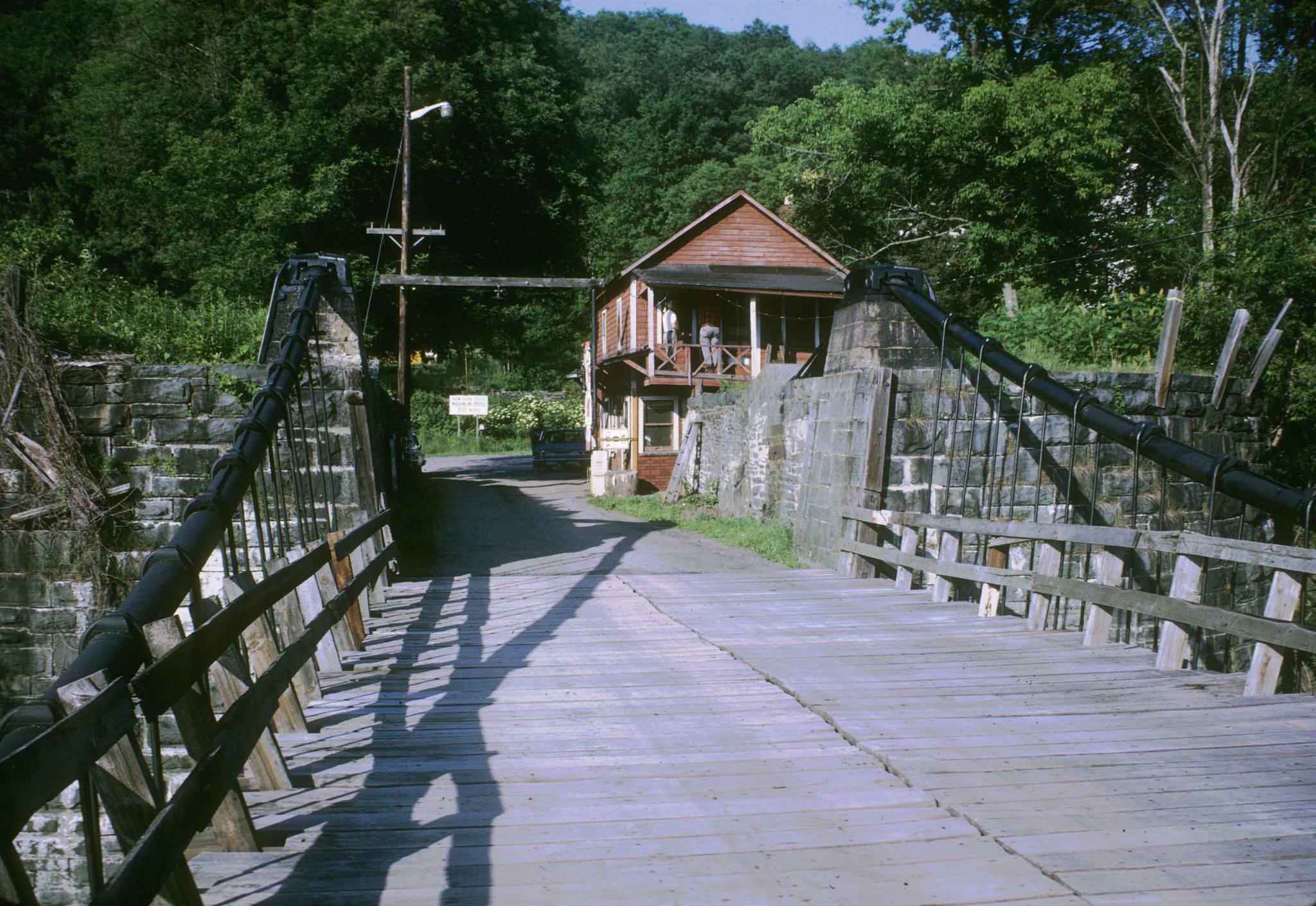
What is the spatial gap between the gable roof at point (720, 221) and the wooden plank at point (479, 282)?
22.2 ft

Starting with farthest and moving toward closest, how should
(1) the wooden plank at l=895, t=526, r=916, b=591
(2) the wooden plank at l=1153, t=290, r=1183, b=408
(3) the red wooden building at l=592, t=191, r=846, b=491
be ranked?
1. (3) the red wooden building at l=592, t=191, r=846, b=491
2. (2) the wooden plank at l=1153, t=290, r=1183, b=408
3. (1) the wooden plank at l=895, t=526, r=916, b=591

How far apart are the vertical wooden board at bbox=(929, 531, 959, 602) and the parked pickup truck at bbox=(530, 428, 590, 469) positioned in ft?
82.1

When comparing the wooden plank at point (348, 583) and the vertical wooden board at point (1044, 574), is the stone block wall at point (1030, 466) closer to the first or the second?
the vertical wooden board at point (1044, 574)

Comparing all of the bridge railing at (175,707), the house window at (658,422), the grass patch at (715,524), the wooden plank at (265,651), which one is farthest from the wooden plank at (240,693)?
the house window at (658,422)

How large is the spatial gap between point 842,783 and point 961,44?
30.6 meters

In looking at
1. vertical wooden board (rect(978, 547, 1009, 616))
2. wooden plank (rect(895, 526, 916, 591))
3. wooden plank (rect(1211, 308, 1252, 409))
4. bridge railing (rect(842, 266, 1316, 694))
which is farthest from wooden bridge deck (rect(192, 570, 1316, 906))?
wooden plank (rect(1211, 308, 1252, 409))

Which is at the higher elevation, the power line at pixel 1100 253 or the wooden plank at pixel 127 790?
the power line at pixel 1100 253

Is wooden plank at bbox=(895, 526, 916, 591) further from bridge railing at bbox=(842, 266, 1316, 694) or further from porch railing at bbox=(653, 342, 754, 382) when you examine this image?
porch railing at bbox=(653, 342, 754, 382)

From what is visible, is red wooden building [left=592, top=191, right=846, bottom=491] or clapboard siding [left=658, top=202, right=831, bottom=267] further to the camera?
clapboard siding [left=658, top=202, right=831, bottom=267]

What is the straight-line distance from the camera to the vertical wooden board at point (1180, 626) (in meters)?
4.77

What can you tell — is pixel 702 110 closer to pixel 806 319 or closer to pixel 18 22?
pixel 806 319

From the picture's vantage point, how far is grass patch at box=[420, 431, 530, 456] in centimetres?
4388

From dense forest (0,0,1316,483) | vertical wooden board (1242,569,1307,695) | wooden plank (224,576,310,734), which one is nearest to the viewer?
wooden plank (224,576,310,734)

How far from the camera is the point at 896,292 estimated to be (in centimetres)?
822
